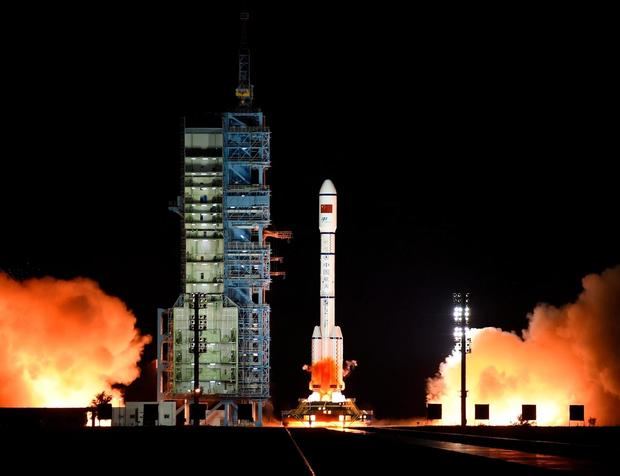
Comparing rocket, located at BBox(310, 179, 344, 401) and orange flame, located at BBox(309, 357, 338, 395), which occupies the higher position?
rocket, located at BBox(310, 179, 344, 401)

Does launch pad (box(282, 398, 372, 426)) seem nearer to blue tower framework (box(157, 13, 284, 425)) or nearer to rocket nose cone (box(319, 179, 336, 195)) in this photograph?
blue tower framework (box(157, 13, 284, 425))

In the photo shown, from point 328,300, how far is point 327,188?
8.02 meters

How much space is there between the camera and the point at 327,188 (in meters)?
109

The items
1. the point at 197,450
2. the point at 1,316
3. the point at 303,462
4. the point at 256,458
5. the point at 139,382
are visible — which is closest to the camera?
the point at 303,462

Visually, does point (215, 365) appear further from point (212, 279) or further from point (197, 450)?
point (197, 450)

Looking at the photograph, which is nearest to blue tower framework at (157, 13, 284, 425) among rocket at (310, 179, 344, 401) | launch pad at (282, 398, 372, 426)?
launch pad at (282, 398, 372, 426)

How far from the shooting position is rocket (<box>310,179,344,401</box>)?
108 m

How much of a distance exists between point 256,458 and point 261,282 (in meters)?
64.2

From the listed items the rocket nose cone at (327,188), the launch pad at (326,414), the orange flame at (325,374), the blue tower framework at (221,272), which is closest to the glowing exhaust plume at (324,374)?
the orange flame at (325,374)

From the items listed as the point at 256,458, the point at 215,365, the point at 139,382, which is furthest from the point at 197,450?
the point at 139,382

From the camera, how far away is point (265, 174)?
108312mm

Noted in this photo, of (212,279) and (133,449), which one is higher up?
(212,279)

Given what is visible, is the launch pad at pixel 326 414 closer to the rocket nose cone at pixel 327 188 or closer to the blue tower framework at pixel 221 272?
the blue tower framework at pixel 221 272

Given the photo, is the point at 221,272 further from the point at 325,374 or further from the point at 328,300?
the point at 325,374
